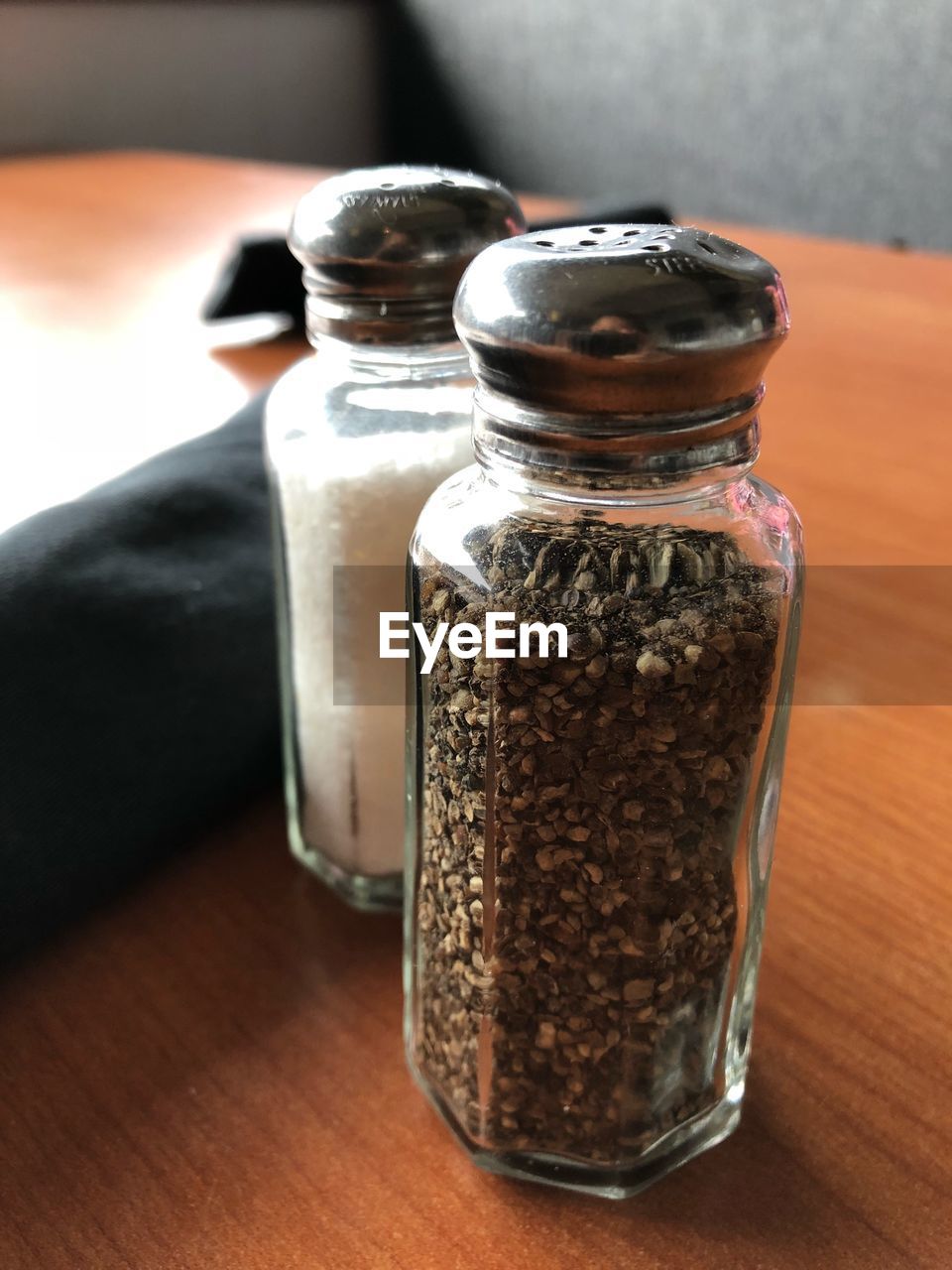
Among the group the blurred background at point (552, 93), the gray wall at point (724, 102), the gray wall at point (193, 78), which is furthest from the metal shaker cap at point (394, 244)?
the gray wall at point (193, 78)

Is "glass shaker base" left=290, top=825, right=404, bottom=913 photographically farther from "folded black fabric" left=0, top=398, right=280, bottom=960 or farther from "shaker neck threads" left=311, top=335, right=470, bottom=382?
"shaker neck threads" left=311, top=335, right=470, bottom=382

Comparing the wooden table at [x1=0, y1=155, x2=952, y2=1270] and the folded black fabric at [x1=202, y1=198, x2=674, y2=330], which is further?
the folded black fabric at [x1=202, y1=198, x2=674, y2=330]

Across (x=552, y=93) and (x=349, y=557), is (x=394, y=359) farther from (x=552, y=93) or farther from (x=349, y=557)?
(x=552, y=93)

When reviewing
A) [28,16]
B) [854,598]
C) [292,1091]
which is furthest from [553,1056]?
[28,16]

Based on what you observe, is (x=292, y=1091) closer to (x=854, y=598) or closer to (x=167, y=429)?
(x=854, y=598)

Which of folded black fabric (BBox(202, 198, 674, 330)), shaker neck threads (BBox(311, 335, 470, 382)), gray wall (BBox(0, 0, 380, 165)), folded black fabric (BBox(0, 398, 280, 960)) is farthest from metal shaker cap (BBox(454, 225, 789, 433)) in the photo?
gray wall (BBox(0, 0, 380, 165))

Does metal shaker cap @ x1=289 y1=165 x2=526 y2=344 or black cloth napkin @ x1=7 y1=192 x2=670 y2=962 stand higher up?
metal shaker cap @ x1=289 y1=165 x2=526 y2=344
